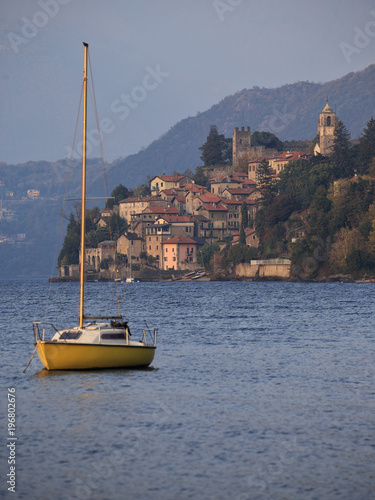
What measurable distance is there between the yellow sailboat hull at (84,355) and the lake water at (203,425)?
38cm

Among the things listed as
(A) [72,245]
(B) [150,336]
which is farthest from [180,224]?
(B) [150,336]

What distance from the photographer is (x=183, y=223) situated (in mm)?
178125

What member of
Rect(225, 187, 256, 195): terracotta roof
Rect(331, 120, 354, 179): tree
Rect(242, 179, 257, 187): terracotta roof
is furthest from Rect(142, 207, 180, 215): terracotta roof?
Rect(331, 120, 354, 179): tree

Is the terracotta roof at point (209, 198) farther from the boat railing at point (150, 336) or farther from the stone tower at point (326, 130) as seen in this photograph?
the boat railing at point (150, 336)

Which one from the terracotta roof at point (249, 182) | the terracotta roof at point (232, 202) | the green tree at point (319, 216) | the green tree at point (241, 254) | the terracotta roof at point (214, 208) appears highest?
the terracotta roof at point (249, 182)

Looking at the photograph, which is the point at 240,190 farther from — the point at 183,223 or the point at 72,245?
the point at 72,245

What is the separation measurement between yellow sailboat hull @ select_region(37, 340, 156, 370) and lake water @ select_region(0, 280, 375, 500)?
385 millimetres

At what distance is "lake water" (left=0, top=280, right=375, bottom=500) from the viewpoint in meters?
19.0

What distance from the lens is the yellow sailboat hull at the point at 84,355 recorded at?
32.1m

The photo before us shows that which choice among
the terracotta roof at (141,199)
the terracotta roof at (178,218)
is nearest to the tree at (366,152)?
the terracotta roof at (178,218)

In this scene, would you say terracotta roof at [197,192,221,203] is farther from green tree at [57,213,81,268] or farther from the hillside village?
green tree at [57,213,81,268]

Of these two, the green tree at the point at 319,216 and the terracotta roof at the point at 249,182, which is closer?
the green tree at the point at 319,216

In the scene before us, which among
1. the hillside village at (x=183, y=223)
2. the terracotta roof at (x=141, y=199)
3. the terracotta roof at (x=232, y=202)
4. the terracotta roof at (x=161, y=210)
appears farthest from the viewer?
the terracotta roof at (x=141, y=199)

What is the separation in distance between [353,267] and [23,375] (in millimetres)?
102121
